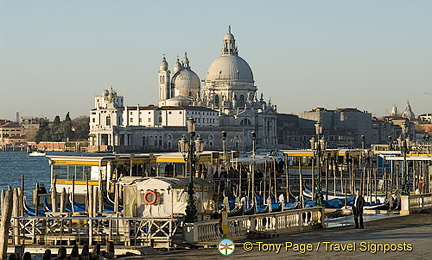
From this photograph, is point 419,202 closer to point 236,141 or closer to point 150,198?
point 150,198

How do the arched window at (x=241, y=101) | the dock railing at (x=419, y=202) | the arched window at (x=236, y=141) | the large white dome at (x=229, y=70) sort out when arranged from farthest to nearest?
the arched window at (x=241, y=101)
the large white dome at (x=229, y=70)
the arched window at (x=236, y=141)
the dock railing at (x=419, y=202)

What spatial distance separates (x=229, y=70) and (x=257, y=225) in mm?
116411

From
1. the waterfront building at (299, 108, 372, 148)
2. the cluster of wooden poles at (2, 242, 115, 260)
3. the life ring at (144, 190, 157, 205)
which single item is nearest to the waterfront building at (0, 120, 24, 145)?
the waterfront building at (299, 108, 372, 148)

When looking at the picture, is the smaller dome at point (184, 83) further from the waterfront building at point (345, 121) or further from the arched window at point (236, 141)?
the waterfront building at point (345, 121)

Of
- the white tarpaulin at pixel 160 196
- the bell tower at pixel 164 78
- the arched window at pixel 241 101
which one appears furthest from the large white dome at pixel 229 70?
the white tarpaulin at pixel 160 196

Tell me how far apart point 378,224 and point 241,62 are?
117081 millimetres

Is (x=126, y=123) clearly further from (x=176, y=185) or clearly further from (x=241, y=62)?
(x=176, y=185)

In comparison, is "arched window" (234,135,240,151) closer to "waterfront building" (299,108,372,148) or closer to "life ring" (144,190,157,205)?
"waterfront building" (299,108,372,148)

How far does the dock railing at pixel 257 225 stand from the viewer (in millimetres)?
13930

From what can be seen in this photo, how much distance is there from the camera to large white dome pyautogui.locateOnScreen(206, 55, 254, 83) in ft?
431

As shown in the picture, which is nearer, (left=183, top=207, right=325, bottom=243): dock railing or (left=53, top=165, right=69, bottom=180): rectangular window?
(left=183, top=207, right=325, bottom=243): dock railing

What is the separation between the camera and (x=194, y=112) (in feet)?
399

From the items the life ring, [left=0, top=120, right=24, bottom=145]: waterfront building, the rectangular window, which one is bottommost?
Result: the life ring

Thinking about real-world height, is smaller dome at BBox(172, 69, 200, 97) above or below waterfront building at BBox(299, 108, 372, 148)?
above
